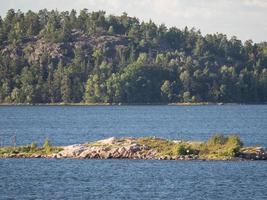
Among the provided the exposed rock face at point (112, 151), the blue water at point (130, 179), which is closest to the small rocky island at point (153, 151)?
the exposed rock face at point (112, 151)

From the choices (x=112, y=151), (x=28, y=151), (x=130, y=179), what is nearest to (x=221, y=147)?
(x=112, y=151)

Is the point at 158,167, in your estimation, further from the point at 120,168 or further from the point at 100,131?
the point at 100,131

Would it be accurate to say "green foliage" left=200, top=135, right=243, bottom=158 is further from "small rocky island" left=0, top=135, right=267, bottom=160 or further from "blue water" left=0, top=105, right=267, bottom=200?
"blue water" left=0, top=105, right=267, bottom=200

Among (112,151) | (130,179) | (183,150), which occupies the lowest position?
(130,179)

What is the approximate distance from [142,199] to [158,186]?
657 cm

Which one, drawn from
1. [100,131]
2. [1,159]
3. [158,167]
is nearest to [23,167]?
[1,159]

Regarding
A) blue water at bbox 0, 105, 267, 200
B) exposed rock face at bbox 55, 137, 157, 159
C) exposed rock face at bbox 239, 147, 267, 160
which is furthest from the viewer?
exposed rock face at bbox 55, 137, 157, 159

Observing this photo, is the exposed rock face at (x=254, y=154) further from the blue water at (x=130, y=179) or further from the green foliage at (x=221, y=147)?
the blue water at (x=130, y=179)

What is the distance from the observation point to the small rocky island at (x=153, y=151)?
81.9 metres

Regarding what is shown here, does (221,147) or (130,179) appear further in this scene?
(221,147)

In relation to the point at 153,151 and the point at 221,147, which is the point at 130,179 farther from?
the point at 221,147

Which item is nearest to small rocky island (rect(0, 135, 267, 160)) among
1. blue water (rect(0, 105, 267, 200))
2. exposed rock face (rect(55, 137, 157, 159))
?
exposed rock face (rect(55, 137, 157, 159))

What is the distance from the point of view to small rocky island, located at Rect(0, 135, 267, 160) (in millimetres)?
81875

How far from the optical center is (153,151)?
3292 inches
